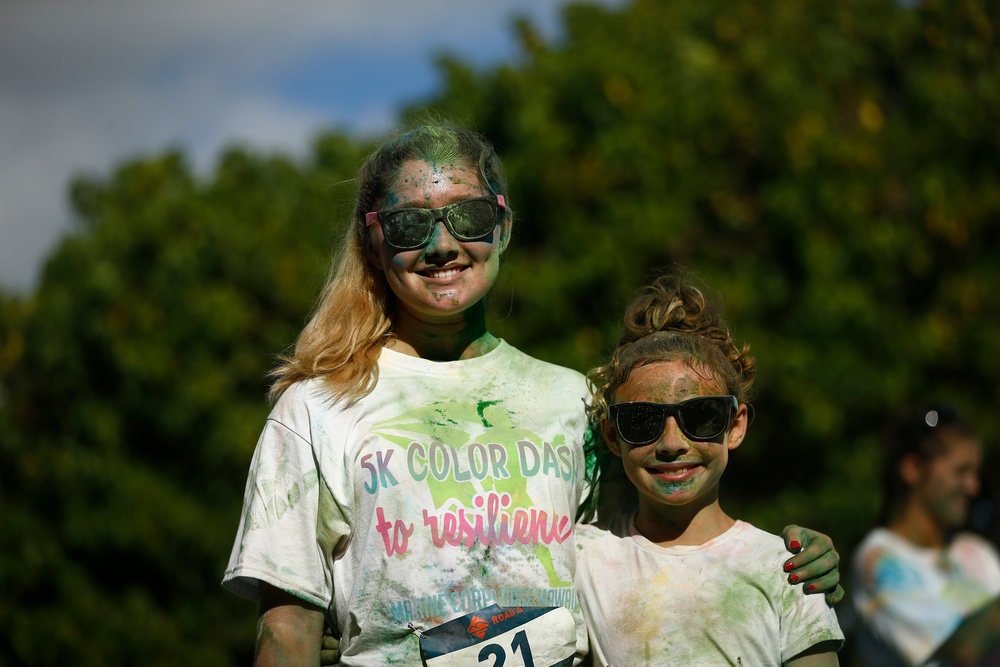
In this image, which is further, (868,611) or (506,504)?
(868,611)

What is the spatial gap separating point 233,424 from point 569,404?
636cm

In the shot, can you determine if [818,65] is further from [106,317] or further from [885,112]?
[106,317]

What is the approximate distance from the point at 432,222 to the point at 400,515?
78 cm

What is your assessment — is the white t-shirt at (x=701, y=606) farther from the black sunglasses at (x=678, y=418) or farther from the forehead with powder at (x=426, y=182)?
the forehead with powder at (x=426, y=182)

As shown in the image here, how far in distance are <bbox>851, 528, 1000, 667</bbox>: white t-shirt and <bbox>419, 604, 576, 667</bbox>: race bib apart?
287 centimetres

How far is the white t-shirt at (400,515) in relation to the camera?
9.32 ft

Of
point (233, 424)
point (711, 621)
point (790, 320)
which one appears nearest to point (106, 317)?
point (233, 424)

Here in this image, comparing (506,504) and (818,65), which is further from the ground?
(818,65)

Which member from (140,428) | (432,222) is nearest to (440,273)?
(432,222)

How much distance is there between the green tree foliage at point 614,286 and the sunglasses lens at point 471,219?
5.44 m

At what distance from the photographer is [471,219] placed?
3100 mm

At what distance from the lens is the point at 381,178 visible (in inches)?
125

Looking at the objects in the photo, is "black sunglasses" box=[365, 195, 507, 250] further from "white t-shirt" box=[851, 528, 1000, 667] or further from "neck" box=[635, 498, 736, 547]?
"white t-shirt" box=[851, 528, 1000, 667]

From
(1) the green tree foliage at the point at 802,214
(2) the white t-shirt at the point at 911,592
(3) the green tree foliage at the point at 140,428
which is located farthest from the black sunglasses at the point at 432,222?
(3) the green tree foliage at the point at 140,428
